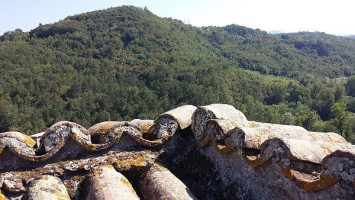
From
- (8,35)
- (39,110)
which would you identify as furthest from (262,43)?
(39,110)

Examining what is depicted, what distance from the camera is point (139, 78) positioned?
9819 centimetres

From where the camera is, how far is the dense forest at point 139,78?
229 feet

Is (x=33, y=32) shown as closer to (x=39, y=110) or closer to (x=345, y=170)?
(x=39, y=110)

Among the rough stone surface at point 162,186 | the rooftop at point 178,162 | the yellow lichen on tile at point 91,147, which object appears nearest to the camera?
the rooftop at point 178,162

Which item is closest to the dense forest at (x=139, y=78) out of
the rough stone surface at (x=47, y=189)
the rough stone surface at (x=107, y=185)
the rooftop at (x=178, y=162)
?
the rooftop at (x=178, y=162)

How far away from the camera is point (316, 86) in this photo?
10306 centimetres

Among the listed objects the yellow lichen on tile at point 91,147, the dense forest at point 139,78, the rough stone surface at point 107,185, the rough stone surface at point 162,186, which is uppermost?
the yellow lichen on tile at point 91,147

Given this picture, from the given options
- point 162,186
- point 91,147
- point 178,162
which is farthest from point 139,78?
point 162,186

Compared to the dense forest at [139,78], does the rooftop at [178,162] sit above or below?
above

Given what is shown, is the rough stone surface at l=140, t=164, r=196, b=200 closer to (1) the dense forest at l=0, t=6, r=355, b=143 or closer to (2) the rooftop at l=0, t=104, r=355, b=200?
(2) the rooftop at l=0, t=104, r=355, b=200

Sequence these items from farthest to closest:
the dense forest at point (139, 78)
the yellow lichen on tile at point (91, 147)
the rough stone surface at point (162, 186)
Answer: the dense forest at point (139, 78) → the yellow lichen on tile at point (91, 147) → the rough stone surface at point (162, 186)

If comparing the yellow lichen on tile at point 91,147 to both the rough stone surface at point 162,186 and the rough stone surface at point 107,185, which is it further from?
the rough stone surface at point 162,186

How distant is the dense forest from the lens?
69.8 metres

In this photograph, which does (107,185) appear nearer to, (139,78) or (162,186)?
(162,186)
